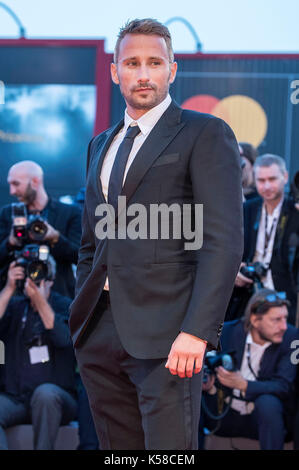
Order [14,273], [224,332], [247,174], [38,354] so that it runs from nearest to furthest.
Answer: [14,273], [38,354], [224,332], [247,174]

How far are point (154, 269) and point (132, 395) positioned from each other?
332mm

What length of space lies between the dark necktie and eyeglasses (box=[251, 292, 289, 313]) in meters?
2.22

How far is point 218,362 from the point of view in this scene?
3.69m

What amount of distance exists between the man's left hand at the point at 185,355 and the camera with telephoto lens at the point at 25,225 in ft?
7.32

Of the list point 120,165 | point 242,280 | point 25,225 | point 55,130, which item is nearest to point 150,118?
point 120,165

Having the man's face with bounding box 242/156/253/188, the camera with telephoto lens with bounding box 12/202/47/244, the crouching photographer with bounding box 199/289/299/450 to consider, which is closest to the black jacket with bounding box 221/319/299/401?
the crouching photographer with bounding box 199/289/299/450

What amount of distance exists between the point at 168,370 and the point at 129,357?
10 centimetres

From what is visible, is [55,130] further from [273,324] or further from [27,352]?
[273,324]

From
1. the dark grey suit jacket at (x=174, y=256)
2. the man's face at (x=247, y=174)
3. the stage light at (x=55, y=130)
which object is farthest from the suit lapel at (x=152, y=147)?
the stage light at (x=55, y=130)

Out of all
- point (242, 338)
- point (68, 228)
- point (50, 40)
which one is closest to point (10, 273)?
point (68, 228)

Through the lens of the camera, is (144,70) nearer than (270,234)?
Yes

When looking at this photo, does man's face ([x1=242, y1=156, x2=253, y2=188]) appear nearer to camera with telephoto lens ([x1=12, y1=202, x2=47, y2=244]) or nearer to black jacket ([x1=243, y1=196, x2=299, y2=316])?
black jacket ([x1=243, y1=196, x2=299, y2=316])

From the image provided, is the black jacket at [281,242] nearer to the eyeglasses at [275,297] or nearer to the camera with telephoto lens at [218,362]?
the eyeglasses at [275,297]

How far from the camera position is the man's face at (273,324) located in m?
3.82
